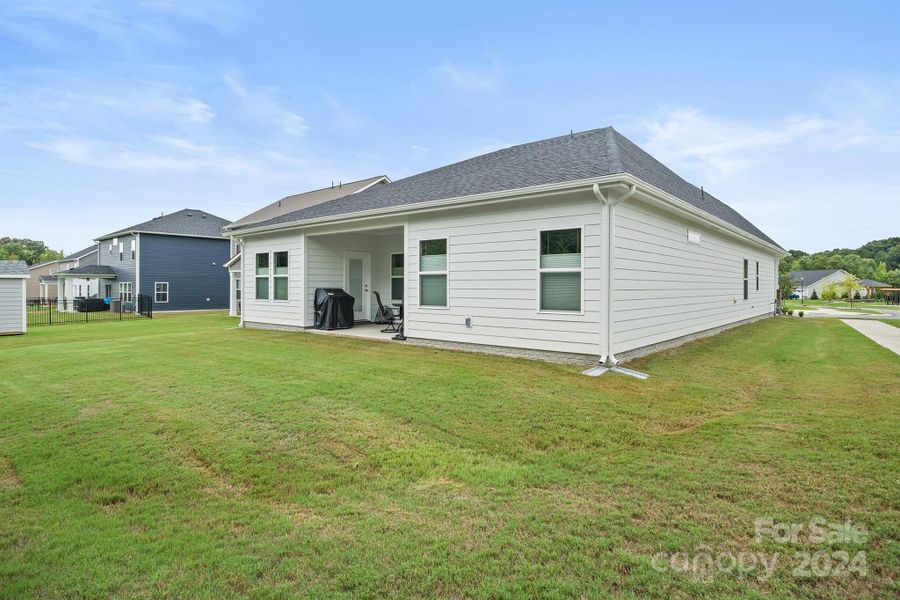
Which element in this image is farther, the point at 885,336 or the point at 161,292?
the point at 161,292

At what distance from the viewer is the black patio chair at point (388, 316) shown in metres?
11.5

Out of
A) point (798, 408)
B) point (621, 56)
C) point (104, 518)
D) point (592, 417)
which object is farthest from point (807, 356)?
point (104, 518)

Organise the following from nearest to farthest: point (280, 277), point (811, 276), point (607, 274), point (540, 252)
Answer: point (607, 274) → point (540, 252) → point (280, 277) → point (811, 276)

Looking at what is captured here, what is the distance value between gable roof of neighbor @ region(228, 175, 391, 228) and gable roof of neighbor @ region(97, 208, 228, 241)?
126 inches

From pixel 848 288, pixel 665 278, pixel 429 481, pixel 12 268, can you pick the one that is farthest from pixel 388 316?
pixel 848 288

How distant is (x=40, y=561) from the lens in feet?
7.10

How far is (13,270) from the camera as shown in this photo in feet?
42.8

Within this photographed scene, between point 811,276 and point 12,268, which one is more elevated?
point 811,276

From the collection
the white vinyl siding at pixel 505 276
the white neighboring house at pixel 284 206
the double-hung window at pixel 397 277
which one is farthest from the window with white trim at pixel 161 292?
the white vinyl siding at pixel 505 276

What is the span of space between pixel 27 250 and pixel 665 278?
272 feet

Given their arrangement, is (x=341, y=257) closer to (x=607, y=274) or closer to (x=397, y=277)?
(x=397, y=277)

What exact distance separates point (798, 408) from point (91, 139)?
22644 millimetres

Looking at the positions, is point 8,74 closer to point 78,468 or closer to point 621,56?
point 78,468

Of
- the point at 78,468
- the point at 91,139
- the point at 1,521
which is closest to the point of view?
the point at 1,521
